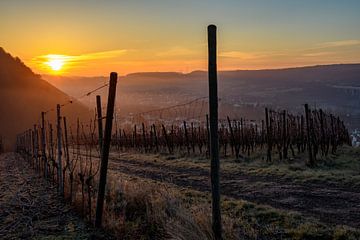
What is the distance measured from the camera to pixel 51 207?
1022 centimetres

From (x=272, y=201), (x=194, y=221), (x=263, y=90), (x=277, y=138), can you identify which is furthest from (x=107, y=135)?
(x=263, y=90)

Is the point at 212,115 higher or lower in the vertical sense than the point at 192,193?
higher

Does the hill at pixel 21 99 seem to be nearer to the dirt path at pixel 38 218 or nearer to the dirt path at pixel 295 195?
the dirt path at pixel 38 218

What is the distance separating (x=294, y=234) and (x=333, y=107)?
132 meters

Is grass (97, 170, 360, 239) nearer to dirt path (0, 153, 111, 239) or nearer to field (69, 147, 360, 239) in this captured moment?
field (69, 147, 360, 239)

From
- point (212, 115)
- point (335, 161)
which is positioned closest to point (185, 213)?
point (212, 115)

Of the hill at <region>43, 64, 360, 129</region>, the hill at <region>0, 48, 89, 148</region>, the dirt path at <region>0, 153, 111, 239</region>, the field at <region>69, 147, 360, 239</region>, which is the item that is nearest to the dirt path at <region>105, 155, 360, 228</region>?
the field at <region>69, 147, 360, 239</region>

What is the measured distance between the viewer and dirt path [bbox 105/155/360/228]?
8711 millimetres

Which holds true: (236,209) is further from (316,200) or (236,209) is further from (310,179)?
(310,179)

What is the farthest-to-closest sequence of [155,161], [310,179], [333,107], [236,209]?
1. [333,107]
2. [155,161]
3. [310,179]
4. [236,209]

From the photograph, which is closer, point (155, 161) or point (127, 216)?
point (127, 216)

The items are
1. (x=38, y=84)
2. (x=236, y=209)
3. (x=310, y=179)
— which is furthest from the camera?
(x=38, y=84)

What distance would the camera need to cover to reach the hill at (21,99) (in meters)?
91.6

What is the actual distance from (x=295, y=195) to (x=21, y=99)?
318ft
